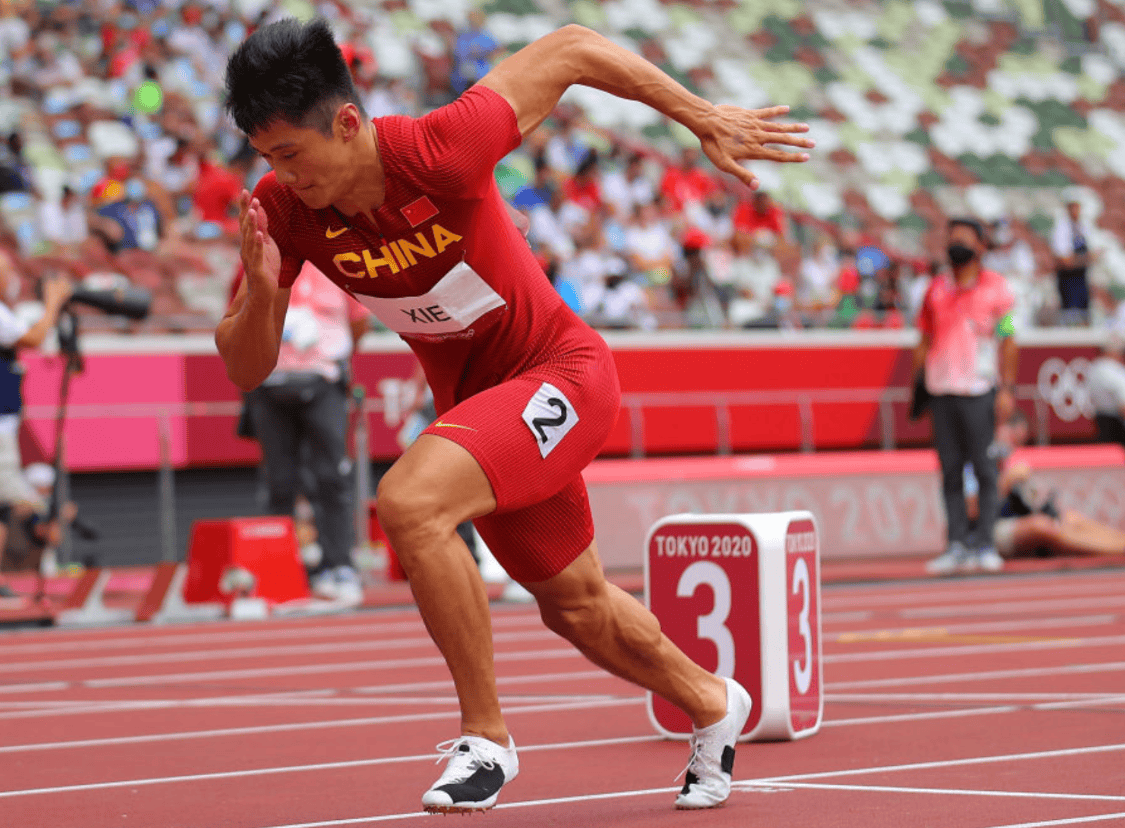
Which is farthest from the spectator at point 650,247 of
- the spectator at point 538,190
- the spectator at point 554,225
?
the spectator at point 538,190

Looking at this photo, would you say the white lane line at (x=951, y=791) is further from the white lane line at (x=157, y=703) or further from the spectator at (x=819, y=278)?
the spectator at (x=819, y=278)

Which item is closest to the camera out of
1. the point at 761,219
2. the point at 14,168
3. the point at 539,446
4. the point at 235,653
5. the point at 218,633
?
the point at 539,446

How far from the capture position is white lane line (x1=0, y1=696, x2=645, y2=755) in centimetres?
591

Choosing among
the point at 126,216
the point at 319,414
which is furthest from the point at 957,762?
the point at 126,216

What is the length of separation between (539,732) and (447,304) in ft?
7.38

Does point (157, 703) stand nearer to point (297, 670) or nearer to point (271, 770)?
point (297, 670)

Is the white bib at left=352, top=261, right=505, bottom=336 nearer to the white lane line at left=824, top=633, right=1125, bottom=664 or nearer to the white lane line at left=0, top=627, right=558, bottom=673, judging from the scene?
the white lane line at left=824, top=633, right=1125, bottom=664

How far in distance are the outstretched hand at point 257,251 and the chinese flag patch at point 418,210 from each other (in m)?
0.31

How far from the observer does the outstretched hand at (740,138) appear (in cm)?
424

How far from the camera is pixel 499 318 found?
423cm

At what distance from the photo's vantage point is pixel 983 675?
7250 mm

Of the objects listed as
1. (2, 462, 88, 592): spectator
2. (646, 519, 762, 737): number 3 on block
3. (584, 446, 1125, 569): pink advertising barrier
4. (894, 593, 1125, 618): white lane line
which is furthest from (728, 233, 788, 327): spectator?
(646, 519, 762, 737): number 3 on block

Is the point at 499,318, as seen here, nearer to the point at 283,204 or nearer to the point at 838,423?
the point at 283,204

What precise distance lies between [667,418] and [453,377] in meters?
12.6
